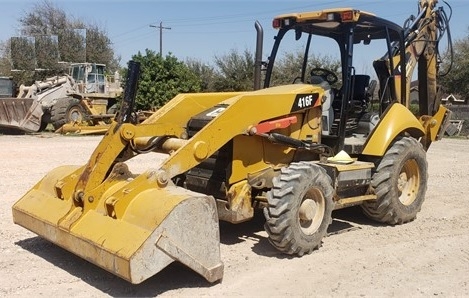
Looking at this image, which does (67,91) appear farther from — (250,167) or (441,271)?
(441,271)

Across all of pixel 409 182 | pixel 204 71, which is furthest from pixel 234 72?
pixel 409 182

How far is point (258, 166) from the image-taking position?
230 inches

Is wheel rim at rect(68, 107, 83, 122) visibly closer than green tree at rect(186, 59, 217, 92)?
Yes

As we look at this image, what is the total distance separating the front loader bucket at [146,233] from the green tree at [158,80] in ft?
65.6

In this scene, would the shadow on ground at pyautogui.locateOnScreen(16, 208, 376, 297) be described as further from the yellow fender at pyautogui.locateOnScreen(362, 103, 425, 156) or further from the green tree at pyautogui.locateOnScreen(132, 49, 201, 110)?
the green tree at pyautogui.locateOnScreen(132, 49, 201, 110)

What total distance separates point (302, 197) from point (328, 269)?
710 mm

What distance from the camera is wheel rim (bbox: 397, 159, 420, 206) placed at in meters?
7.02

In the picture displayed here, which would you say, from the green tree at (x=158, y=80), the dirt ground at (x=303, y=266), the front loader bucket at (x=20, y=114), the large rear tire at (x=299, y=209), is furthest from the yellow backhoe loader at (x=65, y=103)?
the large rear tire at (x=299, y=209)

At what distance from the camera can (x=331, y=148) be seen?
6488 mm

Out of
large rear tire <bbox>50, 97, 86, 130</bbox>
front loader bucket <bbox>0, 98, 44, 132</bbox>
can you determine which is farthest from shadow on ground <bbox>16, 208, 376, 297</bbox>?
large rear tire <bbox>50, 97, 86, 130</bbox>

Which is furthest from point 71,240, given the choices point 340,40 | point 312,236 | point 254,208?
point 340,40

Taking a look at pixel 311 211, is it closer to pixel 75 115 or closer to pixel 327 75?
pixel 327 75

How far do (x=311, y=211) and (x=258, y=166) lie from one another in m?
0.77

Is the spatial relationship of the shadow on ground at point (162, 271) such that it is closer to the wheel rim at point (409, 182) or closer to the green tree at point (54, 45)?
the wheel rim at point (409, 182)
